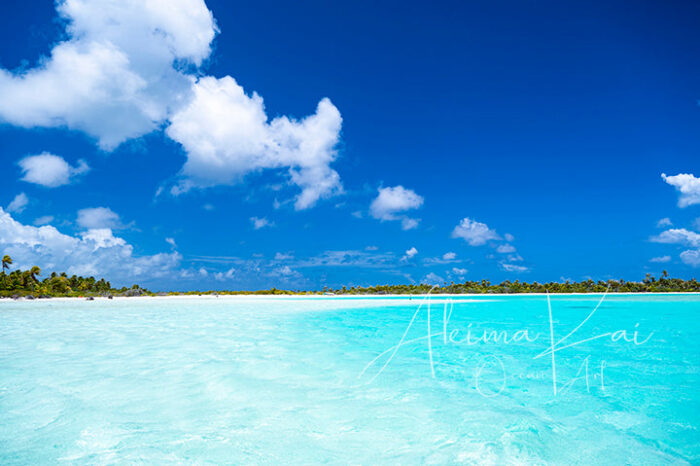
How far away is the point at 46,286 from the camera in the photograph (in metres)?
64.9

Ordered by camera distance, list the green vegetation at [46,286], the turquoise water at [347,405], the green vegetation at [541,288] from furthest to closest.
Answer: the green vegetation at [541,288]
the green vegetation at [46,286]
the turquoise water at [347,405]

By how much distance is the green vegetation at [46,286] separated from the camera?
5852 centimetres

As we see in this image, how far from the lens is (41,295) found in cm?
5675

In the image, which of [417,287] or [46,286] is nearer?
[46,286]

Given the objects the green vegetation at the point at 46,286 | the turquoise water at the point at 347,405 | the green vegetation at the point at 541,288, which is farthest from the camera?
the green vegetation at the point at 541,288

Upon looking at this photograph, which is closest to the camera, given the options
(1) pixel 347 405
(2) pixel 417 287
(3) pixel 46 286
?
(1) pixel 347 405

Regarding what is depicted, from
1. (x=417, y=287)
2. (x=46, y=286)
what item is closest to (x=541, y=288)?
(x=417, y=287)

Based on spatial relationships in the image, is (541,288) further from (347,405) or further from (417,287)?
(347,405)

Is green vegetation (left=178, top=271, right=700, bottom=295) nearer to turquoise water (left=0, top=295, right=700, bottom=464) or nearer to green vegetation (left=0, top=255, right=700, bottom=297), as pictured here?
green vegetation (left=0, top=255, right=700, bottom=297)

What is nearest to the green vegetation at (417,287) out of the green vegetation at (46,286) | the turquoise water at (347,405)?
the green vegetation at (46,286)

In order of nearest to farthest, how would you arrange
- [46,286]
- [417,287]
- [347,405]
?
[347,405]
[46,286]
[417,287]

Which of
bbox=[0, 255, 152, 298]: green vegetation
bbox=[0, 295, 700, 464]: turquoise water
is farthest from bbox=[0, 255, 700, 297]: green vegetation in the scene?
bbox=[0, 295, 700, 464]: turquoise water

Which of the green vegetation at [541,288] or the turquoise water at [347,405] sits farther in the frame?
the green vegetation at [541,288]

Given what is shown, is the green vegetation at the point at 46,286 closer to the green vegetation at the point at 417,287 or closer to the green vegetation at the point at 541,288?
the green vegetation at the point at 417,287
